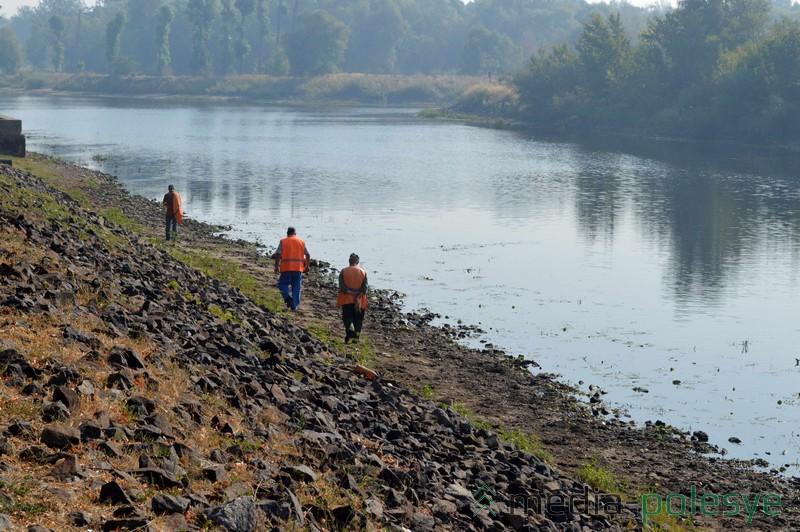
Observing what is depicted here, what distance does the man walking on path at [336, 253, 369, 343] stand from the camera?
2030cm

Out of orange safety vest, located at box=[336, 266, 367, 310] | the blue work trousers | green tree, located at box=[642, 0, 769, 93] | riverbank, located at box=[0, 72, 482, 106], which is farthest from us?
riverbank, located at box=[0, 72, 482, 106]

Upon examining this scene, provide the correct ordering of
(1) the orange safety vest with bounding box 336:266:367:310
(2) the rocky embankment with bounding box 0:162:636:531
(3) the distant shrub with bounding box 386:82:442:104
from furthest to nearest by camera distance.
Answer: (3) the distant shrub with bounding box 386:82:442:104, (1) the orange safety vest with bounding box 336:266:367:310, (2) the rocky embankment with bounding box 0:162:636:531

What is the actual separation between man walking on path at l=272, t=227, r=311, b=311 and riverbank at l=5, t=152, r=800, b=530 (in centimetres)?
89

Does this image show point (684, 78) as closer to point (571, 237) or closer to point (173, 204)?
point (571, 237)

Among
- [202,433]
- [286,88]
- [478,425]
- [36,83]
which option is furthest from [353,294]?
[36,83]

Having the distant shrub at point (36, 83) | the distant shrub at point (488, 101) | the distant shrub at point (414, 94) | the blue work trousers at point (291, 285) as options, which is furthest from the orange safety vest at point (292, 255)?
the distant shrub at point (36, 83)

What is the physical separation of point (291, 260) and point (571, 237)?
73.9 feet

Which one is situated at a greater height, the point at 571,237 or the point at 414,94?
the point at 414,94

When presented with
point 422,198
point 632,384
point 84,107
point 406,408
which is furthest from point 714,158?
point 84,107

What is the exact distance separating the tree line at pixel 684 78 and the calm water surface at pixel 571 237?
32.8ft

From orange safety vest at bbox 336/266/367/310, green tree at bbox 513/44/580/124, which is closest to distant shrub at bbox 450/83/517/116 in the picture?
green tree at bbox 513/44/580/124

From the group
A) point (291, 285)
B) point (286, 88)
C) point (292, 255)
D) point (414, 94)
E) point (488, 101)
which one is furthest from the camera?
point (286, 88)

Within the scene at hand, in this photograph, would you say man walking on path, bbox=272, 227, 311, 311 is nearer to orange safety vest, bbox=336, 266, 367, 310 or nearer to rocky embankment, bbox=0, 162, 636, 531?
orange safety vest, bbox=336, 266, 367, 310

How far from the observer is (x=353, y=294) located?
20516mm
